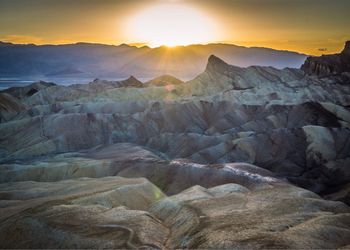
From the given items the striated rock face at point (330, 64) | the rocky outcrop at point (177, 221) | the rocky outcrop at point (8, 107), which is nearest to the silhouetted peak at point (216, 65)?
the striated rock face at point (330, 64)

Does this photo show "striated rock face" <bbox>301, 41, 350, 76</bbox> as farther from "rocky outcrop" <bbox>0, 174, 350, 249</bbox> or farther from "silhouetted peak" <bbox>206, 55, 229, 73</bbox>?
"rocky outcrop" <bbox>0, 174, 350, 249</bbox>

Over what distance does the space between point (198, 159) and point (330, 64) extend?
263ft

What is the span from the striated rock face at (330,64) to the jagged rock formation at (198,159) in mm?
4651

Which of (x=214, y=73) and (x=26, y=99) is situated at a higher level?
(x=214, y=73)

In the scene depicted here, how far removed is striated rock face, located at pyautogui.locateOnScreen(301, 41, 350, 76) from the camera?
5556 inches

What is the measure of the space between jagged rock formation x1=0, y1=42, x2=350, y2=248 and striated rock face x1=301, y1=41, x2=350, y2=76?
465 centimetres

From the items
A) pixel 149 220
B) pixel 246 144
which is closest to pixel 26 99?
pixel 246 144

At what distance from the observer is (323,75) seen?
5492 inches

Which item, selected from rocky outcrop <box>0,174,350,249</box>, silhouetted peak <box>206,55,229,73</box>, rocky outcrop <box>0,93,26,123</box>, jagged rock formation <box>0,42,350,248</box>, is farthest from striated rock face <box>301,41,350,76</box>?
rocky outcrop <box>0,174,350,249</box>

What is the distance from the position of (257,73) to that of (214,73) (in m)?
14.4

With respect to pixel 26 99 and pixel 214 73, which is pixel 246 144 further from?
pixel 26 99

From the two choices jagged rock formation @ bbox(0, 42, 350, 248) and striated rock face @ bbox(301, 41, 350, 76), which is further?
striated rock face @ bbox(301, 41, 350, 76)

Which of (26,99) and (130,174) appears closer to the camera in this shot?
(130,174)

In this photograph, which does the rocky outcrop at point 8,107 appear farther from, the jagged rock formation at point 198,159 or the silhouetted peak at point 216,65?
the silhouetted peak at point 216,65
